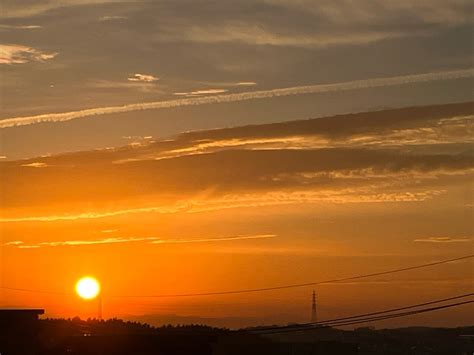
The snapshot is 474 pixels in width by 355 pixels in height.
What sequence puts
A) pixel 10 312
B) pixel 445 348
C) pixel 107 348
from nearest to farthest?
pixel 10 312
pixel 107 348
pixel 445 348

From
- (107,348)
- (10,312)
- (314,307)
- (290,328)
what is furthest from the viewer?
(314,307)

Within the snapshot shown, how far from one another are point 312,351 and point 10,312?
124ft

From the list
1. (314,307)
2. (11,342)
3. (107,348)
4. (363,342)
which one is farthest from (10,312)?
(363,342)

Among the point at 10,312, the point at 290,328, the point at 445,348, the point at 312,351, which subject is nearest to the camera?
the point at 10,312

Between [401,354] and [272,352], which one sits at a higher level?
[401,354]

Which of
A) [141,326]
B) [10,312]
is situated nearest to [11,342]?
[10,312]

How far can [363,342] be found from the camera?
15688 cm

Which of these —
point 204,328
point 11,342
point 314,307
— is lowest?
point 11,342

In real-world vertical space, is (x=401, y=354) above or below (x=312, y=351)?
above

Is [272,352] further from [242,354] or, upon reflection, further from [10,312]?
[10,312]

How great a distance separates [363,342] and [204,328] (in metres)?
61.9

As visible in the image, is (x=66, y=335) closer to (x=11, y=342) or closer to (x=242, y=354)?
(x=11, y=342)

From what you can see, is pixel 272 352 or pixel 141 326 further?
pixel 141 326

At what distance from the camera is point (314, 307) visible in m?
149
